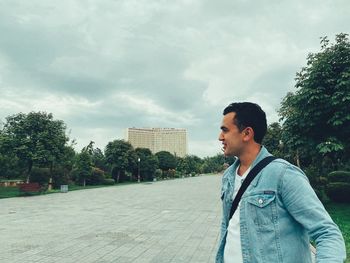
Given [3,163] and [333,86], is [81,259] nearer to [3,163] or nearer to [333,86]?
[333,86]

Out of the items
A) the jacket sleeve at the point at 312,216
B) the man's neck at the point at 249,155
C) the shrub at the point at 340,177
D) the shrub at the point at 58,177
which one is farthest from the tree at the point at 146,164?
the jacket sleeve at the point at 312,216

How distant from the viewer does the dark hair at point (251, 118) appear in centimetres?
221

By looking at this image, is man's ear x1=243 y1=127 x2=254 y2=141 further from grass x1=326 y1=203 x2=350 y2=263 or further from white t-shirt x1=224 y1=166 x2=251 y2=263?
grass x1=326 y1=203 x2=350 y2=263

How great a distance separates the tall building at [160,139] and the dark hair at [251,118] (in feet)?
519

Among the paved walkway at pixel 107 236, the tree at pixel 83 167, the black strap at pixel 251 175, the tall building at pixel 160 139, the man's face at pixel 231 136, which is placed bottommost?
the paved walkway at pixel 107 236

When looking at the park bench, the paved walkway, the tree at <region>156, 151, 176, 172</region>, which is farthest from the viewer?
the tree at <region>156, 151, 176, 172</region>

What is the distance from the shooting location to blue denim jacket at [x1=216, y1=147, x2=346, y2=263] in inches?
72.0

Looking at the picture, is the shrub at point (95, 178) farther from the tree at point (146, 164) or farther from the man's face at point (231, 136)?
the man's face at point (231, 136)

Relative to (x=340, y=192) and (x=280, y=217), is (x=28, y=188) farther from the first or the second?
(x=280, y=217)

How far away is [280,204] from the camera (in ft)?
6.37

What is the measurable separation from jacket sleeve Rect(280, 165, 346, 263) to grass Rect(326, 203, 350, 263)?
553 centimetres

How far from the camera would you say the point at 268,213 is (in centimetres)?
196

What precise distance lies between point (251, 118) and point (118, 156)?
148 feet

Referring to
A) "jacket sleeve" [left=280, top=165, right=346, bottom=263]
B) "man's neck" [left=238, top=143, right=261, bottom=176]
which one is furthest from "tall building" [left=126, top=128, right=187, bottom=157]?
"jacket sleeve" [left=280, top=165, right=346, bottom=263]
